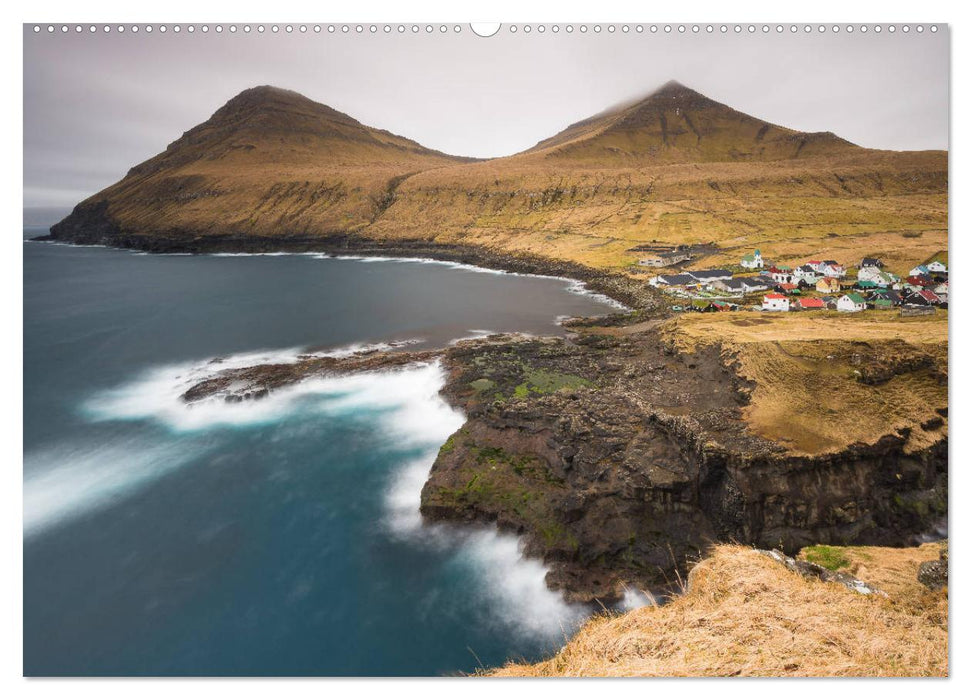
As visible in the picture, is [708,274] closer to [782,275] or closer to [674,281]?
[674,281]

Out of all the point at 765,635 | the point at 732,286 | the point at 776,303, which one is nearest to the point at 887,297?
the point at 776,303

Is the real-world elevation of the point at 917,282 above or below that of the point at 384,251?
below

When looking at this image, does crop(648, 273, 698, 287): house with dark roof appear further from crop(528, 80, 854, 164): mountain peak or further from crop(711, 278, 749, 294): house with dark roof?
crop(528, 80, 854, 164): mountain peak

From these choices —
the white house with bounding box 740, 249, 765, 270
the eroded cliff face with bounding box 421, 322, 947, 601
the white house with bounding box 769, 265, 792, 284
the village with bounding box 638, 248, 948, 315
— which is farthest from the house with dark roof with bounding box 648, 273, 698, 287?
the eroded cliff face with bounding box 421, 322, 947, 601

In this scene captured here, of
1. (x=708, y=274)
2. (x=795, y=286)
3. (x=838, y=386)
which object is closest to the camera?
(x=838, y=386)

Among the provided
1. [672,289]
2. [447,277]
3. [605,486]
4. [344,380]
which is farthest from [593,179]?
[605,486]

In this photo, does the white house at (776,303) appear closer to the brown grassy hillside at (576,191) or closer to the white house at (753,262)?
the brown grassy hillside at (576,191)

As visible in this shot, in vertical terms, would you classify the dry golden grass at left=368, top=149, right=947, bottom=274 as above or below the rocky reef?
above
